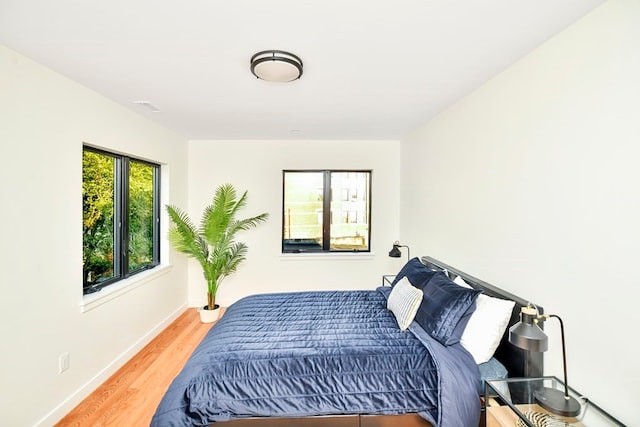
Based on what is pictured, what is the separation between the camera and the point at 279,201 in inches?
163

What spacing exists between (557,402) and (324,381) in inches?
46.0

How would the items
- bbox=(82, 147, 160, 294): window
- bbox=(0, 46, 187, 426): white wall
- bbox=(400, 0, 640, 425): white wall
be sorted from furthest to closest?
bbox=(82, 147, 160, 294): window → bbox=(0, 46, 187, 426): white wall → bbox=(400, 0, 640, 425): white wall

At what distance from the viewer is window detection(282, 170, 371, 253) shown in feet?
14.1

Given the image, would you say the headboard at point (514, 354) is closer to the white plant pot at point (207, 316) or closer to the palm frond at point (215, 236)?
the palm frond at point (215, 236)

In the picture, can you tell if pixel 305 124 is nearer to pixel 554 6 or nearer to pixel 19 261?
pixel 554 6

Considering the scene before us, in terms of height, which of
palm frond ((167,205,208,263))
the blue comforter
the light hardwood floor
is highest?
palm frond ((167,205,208,263))

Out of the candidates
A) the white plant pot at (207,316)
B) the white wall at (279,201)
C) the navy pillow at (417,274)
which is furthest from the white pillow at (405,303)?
the white plant pot at (207,316)

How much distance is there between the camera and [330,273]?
4230mm

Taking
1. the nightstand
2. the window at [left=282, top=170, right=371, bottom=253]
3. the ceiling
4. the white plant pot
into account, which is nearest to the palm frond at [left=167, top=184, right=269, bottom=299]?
the white plant pot

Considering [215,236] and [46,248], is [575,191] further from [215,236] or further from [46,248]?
[215,236]

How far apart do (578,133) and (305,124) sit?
2.47 metres

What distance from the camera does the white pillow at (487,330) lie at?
177 centimetres

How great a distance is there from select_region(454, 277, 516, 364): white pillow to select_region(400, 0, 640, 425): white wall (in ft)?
0.62

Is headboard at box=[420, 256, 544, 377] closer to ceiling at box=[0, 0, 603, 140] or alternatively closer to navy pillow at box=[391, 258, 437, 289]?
navy pillow at box=[391, 258, 437, 289]
